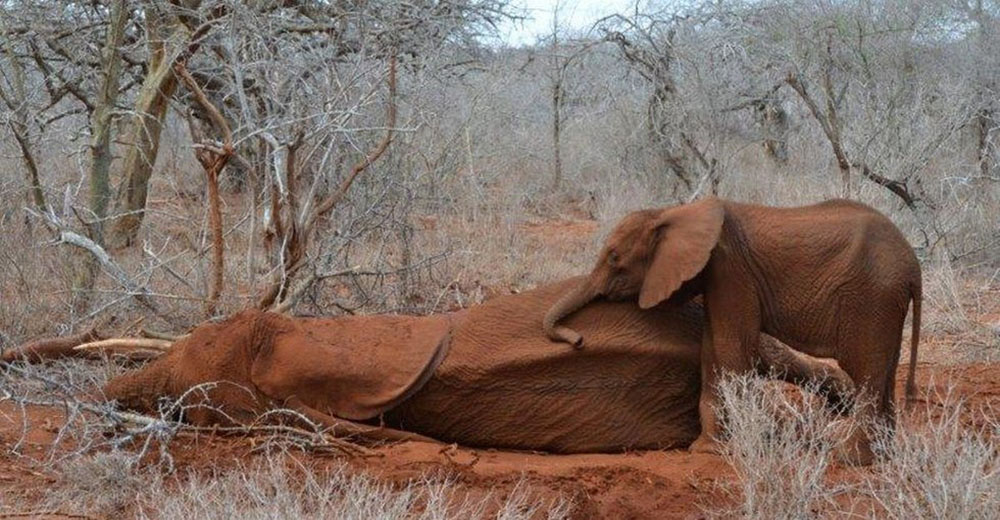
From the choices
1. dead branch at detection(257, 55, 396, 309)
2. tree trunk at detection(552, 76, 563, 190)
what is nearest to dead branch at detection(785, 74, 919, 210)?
dead branch at detection(257, 55, 396, 309)

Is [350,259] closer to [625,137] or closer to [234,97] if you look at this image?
[234,97]

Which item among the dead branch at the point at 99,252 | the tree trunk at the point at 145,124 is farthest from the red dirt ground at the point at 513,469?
the tree trunk at the point at 145,124

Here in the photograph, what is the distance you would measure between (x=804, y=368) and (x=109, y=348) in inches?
124

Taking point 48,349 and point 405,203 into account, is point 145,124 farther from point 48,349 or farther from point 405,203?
point 48,349

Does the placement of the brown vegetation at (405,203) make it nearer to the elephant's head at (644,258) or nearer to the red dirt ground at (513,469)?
the red dirt ground at (513,469)

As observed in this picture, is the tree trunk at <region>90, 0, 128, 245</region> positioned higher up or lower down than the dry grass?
higher up

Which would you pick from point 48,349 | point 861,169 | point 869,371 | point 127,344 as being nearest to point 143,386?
point 127,344

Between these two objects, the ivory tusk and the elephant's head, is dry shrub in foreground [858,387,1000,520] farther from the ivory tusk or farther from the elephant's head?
the ivory tusk

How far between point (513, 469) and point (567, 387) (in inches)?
21.6

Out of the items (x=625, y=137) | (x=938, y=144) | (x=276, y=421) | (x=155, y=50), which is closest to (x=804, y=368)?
(x=276, y=421)

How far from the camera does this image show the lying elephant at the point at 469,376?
5.02m

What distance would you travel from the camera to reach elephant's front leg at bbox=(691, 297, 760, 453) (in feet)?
15.9

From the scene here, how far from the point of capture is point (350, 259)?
850cm

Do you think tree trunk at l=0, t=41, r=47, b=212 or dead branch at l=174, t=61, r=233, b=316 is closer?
dead branch at l=174, t=61, r=233, b=316
